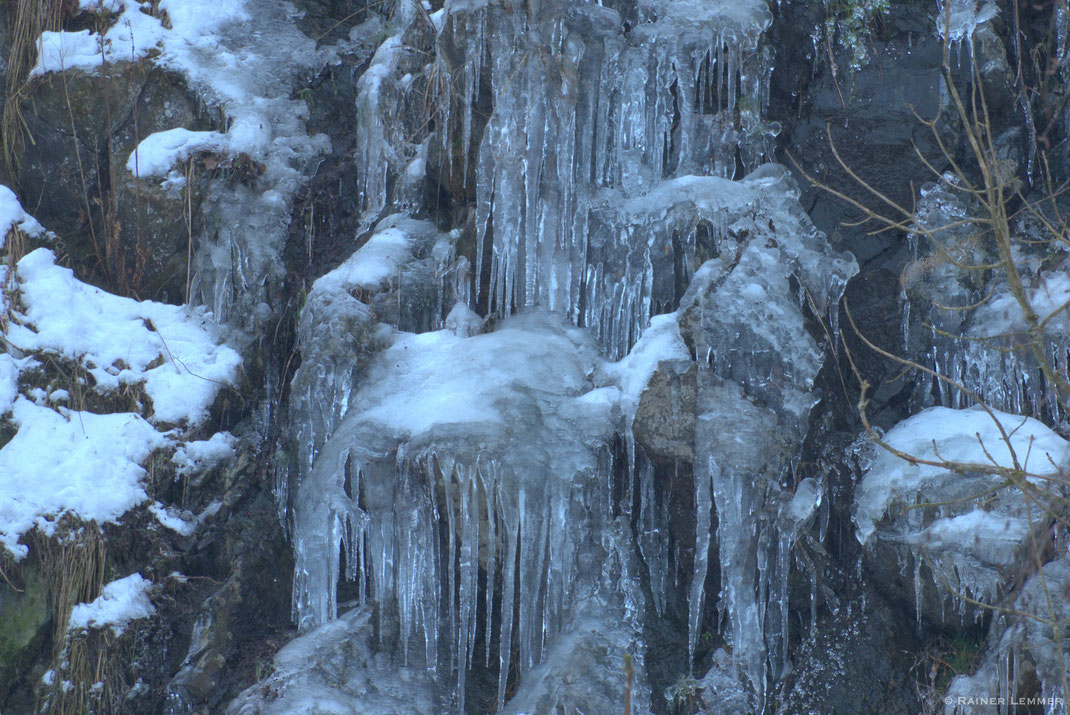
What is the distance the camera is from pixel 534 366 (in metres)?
4.17

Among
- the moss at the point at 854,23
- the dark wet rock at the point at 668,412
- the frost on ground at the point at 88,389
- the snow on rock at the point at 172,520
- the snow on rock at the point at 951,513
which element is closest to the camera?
the snow on rock at the point at 951,513

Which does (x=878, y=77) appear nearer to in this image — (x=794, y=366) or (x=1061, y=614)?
(x=794, y=366)

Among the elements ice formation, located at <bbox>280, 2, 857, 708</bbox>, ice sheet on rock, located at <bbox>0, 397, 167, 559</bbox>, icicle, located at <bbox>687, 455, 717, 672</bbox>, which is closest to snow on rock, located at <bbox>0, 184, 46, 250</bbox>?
ice sheet on rock, located at <bbox>0, 397, 167, 559</bbox>

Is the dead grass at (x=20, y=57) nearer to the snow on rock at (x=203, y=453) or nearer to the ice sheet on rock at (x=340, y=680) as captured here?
the snow on rock at (x=203, y=453)

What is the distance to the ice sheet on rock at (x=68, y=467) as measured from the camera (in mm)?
4211

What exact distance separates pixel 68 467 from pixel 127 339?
29.5 inches

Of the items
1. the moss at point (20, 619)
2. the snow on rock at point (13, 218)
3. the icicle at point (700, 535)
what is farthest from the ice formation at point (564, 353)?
the snow on rock at point (13, 218)

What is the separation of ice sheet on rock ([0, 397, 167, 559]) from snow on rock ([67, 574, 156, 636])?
0.30 meters

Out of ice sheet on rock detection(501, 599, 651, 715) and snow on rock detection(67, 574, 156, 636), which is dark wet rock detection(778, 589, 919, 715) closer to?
ice sheet on rock detection(501, 599, 651, 715)

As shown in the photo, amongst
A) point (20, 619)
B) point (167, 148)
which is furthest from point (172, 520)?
point (167, 148)

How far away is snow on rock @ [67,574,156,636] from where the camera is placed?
4125mm

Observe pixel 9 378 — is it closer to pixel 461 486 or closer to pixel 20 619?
pixel 20 619

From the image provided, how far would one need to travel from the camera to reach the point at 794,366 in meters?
4.04

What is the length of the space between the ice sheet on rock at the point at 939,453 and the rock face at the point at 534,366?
2cm
